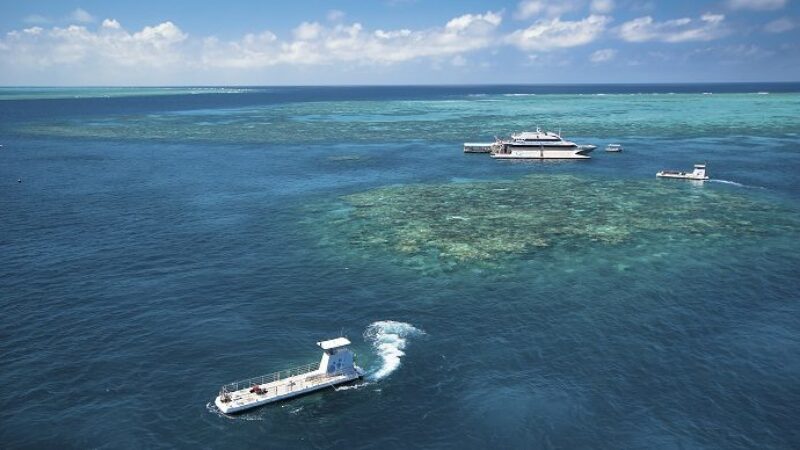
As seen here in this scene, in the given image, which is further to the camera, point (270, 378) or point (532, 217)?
point (532, 217)

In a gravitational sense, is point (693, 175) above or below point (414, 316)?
above

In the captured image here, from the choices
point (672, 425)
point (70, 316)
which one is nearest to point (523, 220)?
point (672, 425)

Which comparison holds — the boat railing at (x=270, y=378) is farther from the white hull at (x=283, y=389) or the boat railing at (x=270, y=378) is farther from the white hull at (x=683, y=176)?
the white hull at (x=683, y=176)

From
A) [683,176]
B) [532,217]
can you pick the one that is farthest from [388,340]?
[683,176]

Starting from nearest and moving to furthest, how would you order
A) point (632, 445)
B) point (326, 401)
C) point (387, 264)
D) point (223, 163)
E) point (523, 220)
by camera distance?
point (632, 445), point (326, 401), point (387, 264), point (523, 220), point (223, 163)

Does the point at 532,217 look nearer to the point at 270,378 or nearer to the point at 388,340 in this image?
the point at 388,340

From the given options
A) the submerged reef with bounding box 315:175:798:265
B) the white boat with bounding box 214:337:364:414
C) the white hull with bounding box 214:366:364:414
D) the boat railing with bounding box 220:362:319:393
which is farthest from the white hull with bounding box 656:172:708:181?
the boat railing with bounding box 220:362:319:393

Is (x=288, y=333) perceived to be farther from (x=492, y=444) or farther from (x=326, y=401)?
(x=492, y=444)
